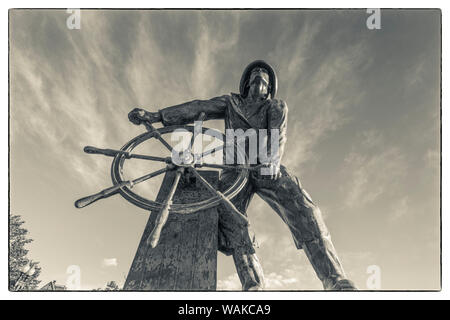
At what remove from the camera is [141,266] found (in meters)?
A: 2.41

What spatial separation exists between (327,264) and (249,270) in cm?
67

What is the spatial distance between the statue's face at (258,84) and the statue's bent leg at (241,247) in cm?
114

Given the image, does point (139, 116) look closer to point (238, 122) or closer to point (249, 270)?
point (238, 122)

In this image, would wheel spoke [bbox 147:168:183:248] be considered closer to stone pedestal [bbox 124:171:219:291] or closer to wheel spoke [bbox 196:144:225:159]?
stone pedestal [bbox 124:171:219:291]

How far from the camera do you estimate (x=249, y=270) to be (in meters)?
2.97

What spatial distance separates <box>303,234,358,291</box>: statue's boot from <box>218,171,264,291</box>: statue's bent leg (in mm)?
479

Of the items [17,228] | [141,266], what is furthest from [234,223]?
[17,228]

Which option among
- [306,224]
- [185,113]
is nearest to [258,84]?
[185,113]

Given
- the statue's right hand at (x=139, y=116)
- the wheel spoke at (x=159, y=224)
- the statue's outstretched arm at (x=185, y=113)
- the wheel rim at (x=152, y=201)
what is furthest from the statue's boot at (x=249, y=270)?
the statue's right hand at (x=139, y=116)

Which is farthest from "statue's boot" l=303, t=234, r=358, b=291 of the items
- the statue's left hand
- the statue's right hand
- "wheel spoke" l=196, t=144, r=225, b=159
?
the statue's right hand

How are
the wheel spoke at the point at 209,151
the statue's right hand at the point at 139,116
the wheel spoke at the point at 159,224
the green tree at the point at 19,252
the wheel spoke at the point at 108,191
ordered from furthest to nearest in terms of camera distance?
the green tree at the point at 19,252 < the statue's right hand at the point at 139,116 < the wheel spoke at the point at 209,151 < the wheel spoke at the point at 108,191 < the wheel spoke at the point at 159,224

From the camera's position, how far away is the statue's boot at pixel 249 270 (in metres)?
2.88

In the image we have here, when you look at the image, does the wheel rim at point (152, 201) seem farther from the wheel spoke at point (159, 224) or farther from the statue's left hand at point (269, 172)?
the statue's left hand at point (269, 172)
